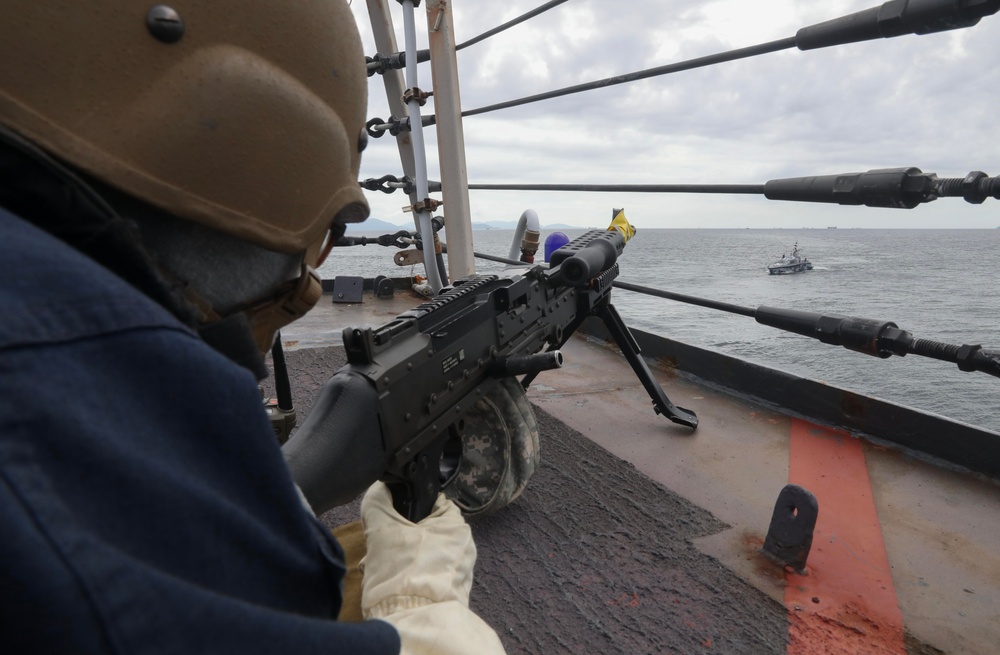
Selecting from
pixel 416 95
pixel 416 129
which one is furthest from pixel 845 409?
pixel 416 95

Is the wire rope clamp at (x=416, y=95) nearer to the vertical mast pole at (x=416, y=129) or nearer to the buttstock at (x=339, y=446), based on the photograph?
the vertical mast pole at (x=416, y=129)

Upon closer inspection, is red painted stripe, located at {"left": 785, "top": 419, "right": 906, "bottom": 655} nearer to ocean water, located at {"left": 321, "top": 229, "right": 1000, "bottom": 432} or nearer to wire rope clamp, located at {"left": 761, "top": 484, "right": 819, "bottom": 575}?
wire rope clamp, located at {"left": 761, "top": 484, "right": 819, "bottom": 575}

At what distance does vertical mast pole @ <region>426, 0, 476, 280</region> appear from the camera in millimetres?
3336

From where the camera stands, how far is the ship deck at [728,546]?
168cm

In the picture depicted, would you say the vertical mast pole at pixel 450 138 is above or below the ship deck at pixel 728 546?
above

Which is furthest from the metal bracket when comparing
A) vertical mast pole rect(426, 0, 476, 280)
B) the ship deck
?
the ship deck

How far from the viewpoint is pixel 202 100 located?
2.37 feet

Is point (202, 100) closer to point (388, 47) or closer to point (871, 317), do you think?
point (388, 47)

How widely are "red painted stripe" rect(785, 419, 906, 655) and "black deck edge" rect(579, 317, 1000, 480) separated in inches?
10.8

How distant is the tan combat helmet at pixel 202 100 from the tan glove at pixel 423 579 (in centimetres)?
64

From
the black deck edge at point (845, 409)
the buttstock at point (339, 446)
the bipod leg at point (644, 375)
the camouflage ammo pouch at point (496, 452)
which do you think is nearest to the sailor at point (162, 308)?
the buttstock at point (339, 446)

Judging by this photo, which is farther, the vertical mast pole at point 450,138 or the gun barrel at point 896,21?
the vertical mast pole at point 450,138

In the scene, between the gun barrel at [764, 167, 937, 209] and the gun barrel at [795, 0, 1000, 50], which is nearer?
the gun barrel at [795, 0, 1000, 50]

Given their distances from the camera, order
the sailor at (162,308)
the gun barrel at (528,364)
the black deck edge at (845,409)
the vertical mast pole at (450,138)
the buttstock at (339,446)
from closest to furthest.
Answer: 1. the sailor at (162,308)
2. the buttstock at (339,446)
3. the gun barrel at (528,364)
4. the black deck edge at (845,409)
5. the vertical mast pole at (450,138)
